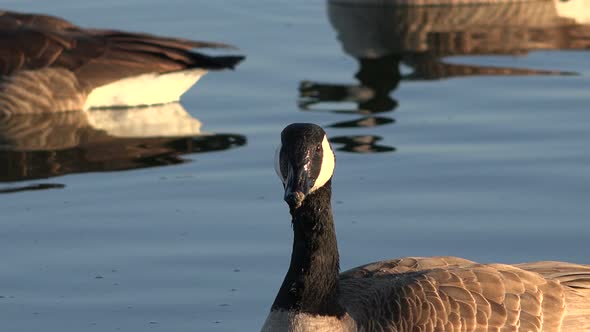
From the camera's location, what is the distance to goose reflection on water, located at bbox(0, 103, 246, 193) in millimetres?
10773

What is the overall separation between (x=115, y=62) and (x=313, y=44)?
2401 millimetres

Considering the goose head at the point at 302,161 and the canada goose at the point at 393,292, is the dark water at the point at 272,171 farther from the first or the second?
the goose head at the point at 302,161

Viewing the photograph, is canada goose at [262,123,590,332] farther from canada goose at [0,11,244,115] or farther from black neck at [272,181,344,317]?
canada goose at [0,11,244,115]

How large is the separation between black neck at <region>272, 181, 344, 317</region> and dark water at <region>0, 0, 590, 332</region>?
107cm

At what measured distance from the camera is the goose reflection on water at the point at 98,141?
35.3ft

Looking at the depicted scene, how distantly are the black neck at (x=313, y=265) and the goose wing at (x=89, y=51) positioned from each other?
6.40m

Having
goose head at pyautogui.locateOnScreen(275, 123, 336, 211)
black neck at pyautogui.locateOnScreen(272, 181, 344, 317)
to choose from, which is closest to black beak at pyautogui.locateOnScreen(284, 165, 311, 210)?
goose head at pyautogui.locateOnScreen(275, 123, 336, 211)

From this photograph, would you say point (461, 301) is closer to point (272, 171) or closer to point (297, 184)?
point (297, 184)

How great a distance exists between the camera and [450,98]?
12469 millimetres

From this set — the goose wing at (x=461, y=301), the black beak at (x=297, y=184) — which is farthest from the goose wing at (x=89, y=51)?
the black beak at (x=297, y=184)

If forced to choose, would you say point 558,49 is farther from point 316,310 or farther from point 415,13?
point 316,310

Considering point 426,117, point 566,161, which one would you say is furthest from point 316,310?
point 426,117

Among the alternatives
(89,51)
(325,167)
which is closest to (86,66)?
(89,51)

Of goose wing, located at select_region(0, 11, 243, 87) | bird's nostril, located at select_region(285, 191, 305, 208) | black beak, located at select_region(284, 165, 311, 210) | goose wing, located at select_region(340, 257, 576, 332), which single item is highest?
goose wing, located at select_region(0, 11, 243, 87)
